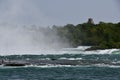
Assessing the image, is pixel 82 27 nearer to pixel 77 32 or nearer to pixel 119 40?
pixel 77 32

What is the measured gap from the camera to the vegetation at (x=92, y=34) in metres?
166

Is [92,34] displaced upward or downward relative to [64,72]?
upward

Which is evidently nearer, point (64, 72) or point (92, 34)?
point (64, 72)

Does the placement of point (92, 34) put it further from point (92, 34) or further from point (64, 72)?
point (64, 72)

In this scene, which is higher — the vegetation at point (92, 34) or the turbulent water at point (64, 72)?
the vegetation at point (92, 34)

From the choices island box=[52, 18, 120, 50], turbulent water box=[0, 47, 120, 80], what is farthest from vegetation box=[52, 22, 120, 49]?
turbulent water box=[0, 47, 120, 80]

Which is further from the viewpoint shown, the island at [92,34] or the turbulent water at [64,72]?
the island at [92,34]

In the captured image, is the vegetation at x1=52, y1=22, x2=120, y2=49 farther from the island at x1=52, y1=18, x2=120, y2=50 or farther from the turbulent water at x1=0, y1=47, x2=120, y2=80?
the turbulent water at x1=0, y1=47, x2=120, y2=80

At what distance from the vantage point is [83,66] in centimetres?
7200

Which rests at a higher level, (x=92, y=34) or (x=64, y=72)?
(x=92, y=34)

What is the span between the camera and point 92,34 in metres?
182

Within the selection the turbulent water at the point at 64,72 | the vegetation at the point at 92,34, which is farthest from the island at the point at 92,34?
the turbulent water at the point at 64,72

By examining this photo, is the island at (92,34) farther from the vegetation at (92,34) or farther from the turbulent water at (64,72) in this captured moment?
the turbulent water at (64,72)

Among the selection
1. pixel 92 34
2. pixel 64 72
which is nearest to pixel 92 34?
pixel 92 34
